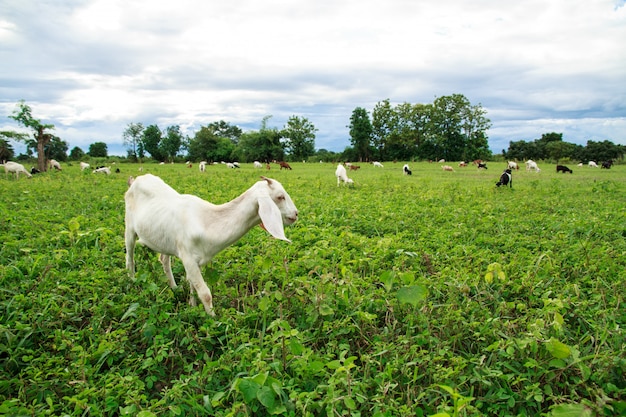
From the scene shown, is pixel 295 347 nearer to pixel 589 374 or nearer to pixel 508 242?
pixel 589 374

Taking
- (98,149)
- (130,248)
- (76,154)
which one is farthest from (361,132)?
(130,248)

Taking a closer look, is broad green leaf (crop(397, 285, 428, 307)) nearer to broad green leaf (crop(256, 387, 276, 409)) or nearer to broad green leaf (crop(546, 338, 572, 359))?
broad green leaf (crop(546, 338, 572, 359))

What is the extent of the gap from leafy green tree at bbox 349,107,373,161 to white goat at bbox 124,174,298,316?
201 ft

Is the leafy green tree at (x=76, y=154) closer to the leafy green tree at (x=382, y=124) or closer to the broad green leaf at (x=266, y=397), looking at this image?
the leafy green tree at (x=382, y=124)

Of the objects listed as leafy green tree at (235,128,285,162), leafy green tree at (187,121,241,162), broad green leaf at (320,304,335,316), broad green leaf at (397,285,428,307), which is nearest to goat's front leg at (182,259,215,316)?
broad green leaf at (320,304,335,316)

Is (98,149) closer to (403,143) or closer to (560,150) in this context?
(403,143)

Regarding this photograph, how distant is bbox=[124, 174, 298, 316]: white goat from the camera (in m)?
3.49

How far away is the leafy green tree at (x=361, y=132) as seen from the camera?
6324 centimetres

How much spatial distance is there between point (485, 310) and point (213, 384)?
2.36m

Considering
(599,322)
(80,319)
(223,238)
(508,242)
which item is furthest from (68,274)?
(508,242)

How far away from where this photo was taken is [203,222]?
3.65 meters

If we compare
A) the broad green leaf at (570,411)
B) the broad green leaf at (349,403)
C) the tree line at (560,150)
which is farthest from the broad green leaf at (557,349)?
the tree line at (560,150)

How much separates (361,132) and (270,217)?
61.7m

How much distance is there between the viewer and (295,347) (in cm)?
267
